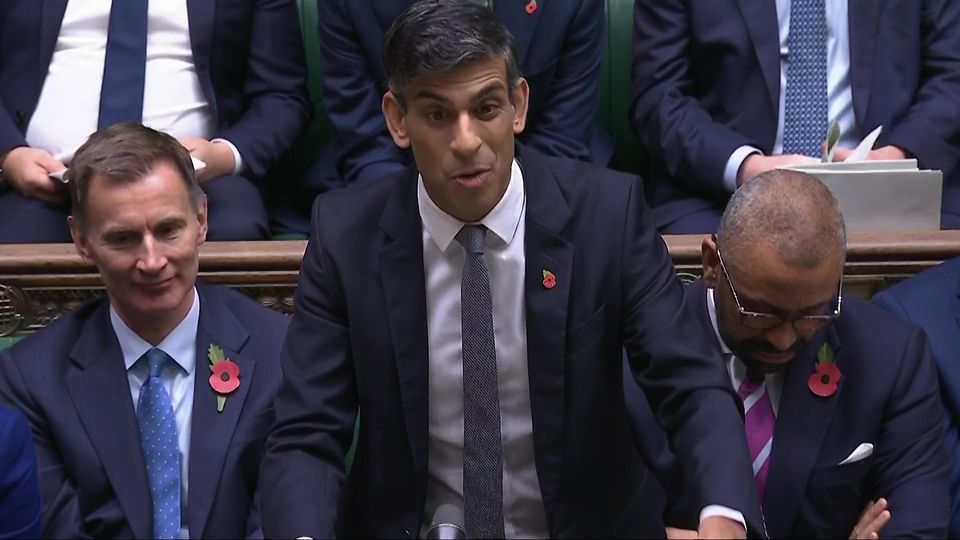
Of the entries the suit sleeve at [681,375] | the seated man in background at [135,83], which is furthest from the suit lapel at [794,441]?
the seated man in background at [135,83]

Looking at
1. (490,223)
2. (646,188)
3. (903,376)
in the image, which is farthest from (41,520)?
(646,188)

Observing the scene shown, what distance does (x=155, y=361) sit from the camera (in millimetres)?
2240

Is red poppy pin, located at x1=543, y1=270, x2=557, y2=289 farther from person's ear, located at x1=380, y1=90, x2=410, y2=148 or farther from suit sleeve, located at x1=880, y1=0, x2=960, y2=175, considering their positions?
suit sleeve, located at x1=880, y1=0, x2=960, y2=175

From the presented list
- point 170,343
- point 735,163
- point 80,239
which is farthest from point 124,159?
point 735,163

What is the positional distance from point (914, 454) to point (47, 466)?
119 cm

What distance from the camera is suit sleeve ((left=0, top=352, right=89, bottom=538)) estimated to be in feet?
6.86

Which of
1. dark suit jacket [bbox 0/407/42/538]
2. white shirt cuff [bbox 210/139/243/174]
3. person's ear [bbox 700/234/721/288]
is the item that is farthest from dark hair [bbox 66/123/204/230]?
person's ear [bbox 700/234/721/288]

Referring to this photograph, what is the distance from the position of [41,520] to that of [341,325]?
0.48m

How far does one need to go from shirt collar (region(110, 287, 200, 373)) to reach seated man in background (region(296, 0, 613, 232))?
2.48 feet

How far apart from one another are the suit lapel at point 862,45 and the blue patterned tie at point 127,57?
4.43 ft

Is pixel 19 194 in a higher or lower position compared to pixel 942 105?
lower

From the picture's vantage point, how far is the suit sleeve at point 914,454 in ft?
6.84

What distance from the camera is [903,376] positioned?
86.0 inches

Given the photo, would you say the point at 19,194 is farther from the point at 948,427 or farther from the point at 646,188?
the point at 948,427
